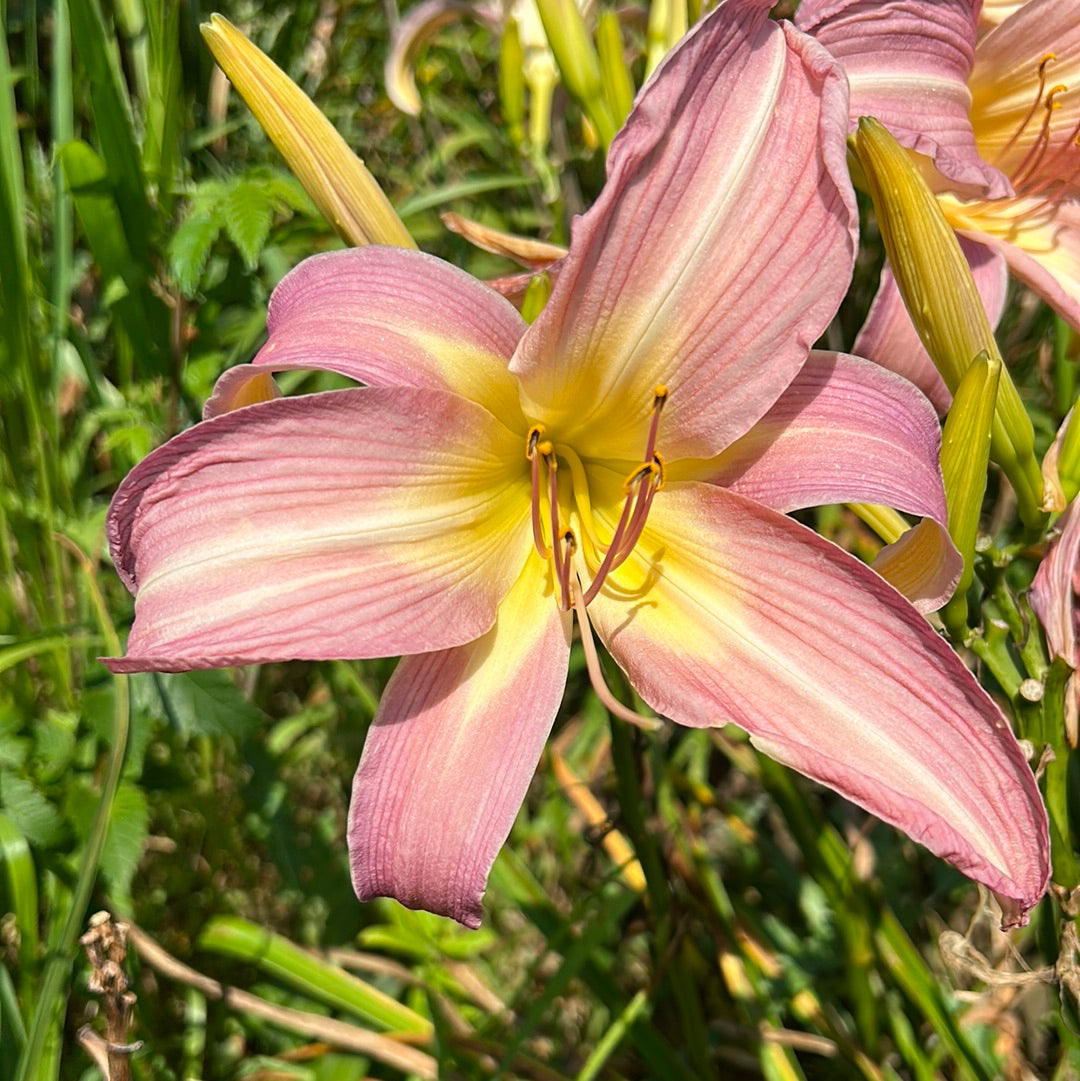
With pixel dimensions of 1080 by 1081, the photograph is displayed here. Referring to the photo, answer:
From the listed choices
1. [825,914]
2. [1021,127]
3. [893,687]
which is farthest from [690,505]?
[825,914]

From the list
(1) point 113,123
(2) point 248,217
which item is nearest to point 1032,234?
(2) point 248,217

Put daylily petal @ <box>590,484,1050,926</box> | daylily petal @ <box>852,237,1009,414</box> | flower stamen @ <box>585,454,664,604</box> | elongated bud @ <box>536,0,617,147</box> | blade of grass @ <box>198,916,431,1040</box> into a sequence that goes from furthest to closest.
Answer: blade of grass @ <box>198,916,431,1040</box> < elongated bud @ <box>536,0,617,147</box> < daylily petal @ <box>852,237,1009,414</box> < flower stamen @ <box>585,454,664,604</box> < daylily petal @ <box>590,484,1050,926</box>

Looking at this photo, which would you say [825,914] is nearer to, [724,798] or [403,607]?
[724,798]

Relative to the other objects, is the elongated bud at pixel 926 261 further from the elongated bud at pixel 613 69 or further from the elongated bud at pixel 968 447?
the elongated bud at pixel 613 69

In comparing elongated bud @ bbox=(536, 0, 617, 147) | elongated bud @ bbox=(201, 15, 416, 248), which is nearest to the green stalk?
elongated bud @ bbox=(201, 15, 416, 248)

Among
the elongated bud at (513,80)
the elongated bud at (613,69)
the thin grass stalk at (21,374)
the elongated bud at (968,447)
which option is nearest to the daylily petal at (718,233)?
the elongated bud at (968,447)

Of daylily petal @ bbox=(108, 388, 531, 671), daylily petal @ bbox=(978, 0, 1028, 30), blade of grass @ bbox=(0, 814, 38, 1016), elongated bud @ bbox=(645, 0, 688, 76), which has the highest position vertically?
daylily petal @ bbox=(978, 0, 1028, 30)

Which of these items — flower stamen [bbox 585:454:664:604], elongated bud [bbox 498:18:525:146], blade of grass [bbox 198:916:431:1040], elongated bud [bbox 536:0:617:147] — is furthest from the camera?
elongated bud [bbox 498:18:525:146]

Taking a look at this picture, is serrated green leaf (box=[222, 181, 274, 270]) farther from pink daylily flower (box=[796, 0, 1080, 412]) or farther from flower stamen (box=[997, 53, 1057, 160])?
flower stamen (box=[997, 53, 1057, 160])
